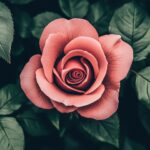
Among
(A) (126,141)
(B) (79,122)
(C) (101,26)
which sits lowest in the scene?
(A) (126,141)

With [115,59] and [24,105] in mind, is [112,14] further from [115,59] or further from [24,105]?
[24,105]

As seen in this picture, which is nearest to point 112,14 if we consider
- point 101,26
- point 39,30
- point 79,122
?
point 101,26

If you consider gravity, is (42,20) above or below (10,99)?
above

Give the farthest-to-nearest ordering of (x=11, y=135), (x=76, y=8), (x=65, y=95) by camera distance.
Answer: (x=76, y=8), (x=11, y=135), (x=65, y=95)

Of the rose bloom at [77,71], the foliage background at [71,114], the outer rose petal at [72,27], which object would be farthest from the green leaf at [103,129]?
the outer rose petal at [72,27]

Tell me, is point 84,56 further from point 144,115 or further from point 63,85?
point 144,115

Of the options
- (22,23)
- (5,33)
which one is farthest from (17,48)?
(5,33)

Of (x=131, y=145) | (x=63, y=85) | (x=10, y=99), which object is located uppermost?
(x=63, y=85)

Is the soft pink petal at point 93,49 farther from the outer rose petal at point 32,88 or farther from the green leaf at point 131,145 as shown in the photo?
the green leaf at point 131,145
